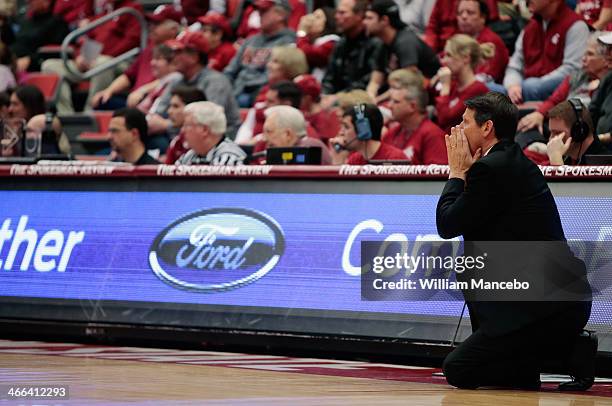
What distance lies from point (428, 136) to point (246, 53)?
4102 millimetres

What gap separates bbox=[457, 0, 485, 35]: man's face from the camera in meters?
12.3

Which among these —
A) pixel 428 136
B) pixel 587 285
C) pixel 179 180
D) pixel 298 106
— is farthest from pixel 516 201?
pixel 298 106

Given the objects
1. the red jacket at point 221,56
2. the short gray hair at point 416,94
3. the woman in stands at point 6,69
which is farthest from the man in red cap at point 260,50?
the short gray hair at point 416,94

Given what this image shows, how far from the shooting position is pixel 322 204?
848 cm

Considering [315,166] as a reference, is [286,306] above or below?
below

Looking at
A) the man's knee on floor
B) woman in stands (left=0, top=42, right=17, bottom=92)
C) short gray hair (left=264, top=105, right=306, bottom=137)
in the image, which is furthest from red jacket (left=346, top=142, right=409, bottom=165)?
woman in stands (left=0, top=42, right=17, bottom=92)

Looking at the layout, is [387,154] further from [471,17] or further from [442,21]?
[442,21]

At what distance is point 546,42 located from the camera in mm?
11891

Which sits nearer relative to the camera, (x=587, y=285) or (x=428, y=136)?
(x=587, y=285)

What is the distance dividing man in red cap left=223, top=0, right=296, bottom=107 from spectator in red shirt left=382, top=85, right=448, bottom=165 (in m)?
3.42

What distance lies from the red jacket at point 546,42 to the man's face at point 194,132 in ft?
10.7

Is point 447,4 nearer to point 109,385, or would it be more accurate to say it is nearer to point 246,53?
point 246,53

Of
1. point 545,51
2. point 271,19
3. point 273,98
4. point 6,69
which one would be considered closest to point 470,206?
point 273,98

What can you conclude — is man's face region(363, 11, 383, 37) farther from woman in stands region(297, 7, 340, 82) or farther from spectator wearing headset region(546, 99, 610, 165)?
spectator wearing headset region(546, 99, 610, 165)
